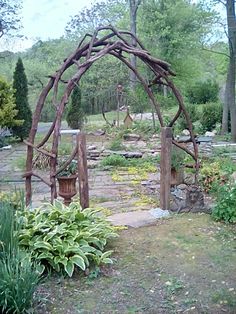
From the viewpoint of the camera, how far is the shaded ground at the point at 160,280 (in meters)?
2.36

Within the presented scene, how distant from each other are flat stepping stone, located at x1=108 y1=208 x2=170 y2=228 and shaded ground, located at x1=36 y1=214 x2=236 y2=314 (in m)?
0.23

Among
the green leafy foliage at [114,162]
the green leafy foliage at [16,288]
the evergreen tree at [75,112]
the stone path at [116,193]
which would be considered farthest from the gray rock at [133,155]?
the green leafy foliage at [16,288]

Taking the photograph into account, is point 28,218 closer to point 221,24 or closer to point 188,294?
point 188,294

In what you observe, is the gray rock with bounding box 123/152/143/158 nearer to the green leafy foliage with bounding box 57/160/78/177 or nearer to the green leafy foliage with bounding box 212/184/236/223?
the green leafy foliage with bounding box 57/160/78/177

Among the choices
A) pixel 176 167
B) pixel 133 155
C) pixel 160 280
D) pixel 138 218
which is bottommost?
pixel 160 280

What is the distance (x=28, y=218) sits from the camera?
318cm

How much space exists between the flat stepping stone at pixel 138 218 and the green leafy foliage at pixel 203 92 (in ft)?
Answer: 42.9

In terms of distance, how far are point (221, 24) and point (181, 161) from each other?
8305mm

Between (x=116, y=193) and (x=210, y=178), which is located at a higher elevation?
(x=210, y=178)

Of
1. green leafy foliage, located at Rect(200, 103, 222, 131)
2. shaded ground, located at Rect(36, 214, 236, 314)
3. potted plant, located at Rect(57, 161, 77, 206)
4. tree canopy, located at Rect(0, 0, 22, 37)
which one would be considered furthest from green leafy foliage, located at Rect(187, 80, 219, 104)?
shaded ground, located at Rect(36, 214, 236, 314)

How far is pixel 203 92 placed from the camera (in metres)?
16.5

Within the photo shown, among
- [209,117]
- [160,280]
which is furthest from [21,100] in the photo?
[160,280]

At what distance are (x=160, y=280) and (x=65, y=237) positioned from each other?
29.6 inches

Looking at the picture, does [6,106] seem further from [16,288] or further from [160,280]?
[16,288]
